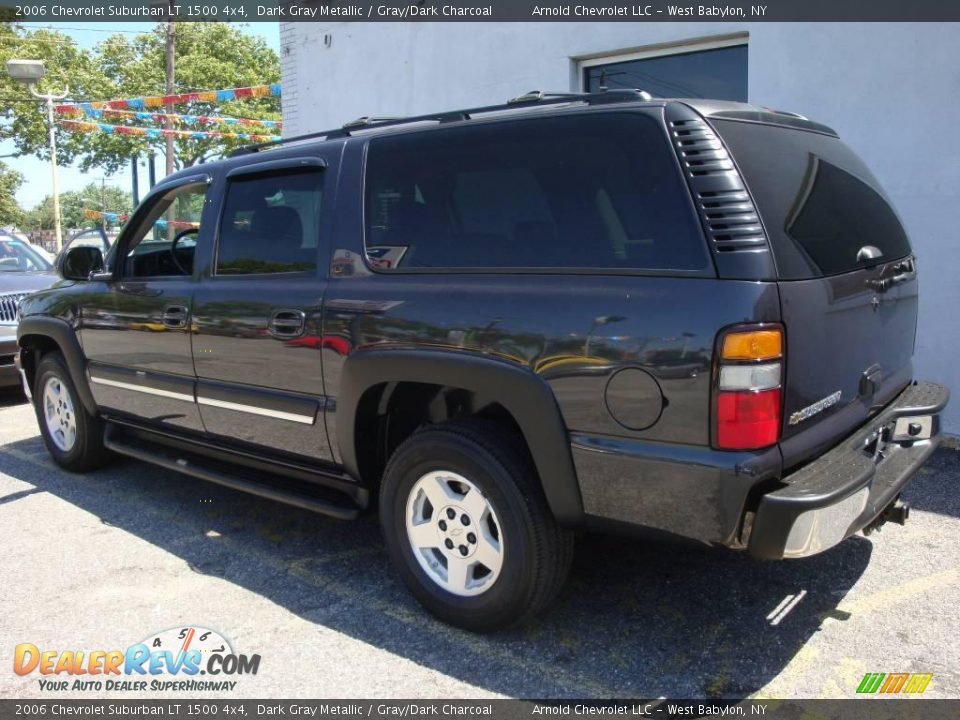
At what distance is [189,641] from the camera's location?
3121 mm

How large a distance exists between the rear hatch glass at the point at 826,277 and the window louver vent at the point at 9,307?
281 inches

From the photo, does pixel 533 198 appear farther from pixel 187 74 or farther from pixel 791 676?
pixel 187 74

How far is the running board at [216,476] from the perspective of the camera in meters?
3.45

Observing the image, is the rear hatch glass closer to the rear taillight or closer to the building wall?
the rear taillight

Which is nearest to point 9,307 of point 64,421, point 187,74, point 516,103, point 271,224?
point 64,421

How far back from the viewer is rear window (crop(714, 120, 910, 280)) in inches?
100

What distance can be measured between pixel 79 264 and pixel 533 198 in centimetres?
321

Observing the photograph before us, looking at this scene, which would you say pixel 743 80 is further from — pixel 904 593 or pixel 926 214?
pixel 904 593

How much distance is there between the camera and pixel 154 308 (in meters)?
4.19

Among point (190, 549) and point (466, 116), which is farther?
point (190, 549)

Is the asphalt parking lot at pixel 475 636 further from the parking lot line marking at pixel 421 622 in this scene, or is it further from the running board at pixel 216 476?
the running board at pixel 216 476

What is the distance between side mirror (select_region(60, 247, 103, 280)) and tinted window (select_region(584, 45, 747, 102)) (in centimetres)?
411

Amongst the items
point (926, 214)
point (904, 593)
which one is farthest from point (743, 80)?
point (904, 593)

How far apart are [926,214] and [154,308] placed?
496 cm
